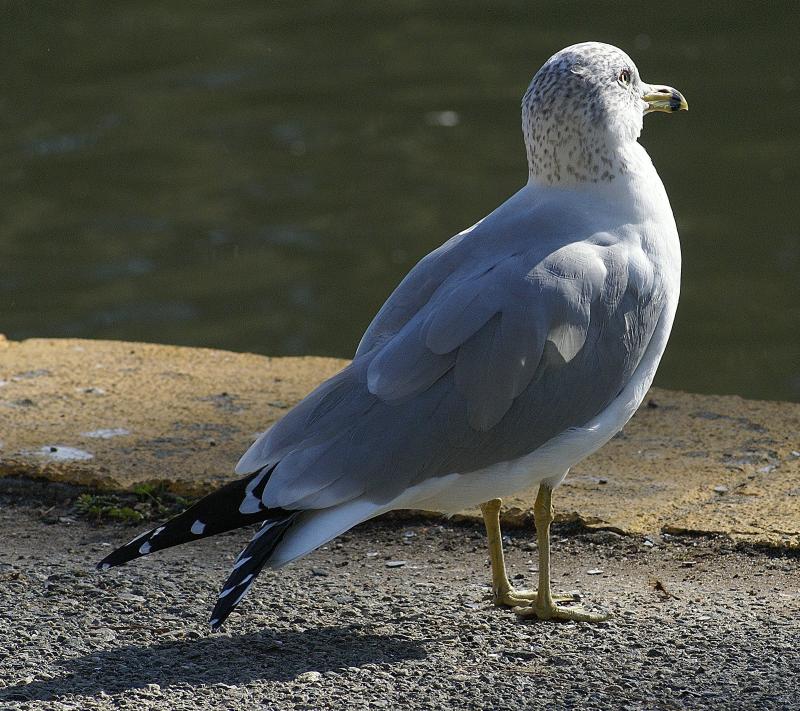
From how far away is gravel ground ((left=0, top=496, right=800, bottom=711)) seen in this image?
3.22 metres

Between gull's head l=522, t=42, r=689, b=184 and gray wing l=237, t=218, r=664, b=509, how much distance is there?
29 cm

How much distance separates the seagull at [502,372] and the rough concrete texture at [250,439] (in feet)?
2.25

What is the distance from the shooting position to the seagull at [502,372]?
3.28 metres

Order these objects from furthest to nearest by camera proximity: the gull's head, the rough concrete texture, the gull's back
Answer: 1. the rough concrete texture
2. the gull's head
3. the gull's back

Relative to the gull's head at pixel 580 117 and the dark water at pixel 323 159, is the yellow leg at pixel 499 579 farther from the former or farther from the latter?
the dark water at pixel 323 159

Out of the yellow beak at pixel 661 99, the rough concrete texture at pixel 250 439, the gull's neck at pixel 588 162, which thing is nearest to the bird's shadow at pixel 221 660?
the rough concrete texture at pixel 250 439

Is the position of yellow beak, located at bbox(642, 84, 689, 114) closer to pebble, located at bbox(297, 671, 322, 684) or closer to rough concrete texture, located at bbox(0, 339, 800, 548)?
rough concrete texture, located at bbox(0, 339, 800, 548)

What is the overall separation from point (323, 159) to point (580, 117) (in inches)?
266

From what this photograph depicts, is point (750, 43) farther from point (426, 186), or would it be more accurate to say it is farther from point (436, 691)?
point (436, 691)

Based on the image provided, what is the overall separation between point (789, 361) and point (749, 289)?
794 millimetres

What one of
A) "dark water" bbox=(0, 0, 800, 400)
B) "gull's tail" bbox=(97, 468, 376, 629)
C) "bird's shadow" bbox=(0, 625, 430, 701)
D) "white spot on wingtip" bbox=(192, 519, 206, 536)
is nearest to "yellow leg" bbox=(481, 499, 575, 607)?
"bird's shadow" bbox=(0, 625, 430, 701)

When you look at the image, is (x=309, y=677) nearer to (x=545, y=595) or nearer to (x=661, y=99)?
(x=545, y=595)

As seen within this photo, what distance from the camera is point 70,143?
1048cm

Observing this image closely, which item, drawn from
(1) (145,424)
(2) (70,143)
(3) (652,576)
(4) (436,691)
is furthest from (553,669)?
(2) (70,143)
